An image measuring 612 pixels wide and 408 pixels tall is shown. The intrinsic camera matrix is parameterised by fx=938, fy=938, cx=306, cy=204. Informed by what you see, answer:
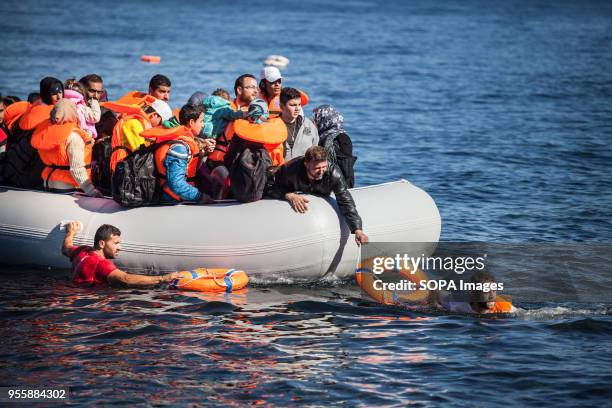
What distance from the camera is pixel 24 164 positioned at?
398 inches

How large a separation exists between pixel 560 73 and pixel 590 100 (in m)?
6.25

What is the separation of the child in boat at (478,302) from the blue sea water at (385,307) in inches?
5.6

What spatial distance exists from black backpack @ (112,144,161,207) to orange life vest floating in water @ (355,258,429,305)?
225 centimetres

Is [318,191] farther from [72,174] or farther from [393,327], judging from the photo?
[72,174]

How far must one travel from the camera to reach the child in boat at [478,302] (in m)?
8.64

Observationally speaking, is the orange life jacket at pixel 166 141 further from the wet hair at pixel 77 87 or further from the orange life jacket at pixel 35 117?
the wet hair at pixel 77 87

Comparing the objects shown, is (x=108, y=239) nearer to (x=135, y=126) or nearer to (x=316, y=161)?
(x=135, y=126)

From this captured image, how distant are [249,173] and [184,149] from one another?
0.67 metres

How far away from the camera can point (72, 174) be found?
968cm

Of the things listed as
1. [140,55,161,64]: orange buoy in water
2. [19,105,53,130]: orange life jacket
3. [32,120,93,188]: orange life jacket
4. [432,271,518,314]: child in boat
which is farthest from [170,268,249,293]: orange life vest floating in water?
[140,55,161,64]: orange buoy in water

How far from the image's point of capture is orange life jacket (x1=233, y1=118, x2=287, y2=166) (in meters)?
9.12

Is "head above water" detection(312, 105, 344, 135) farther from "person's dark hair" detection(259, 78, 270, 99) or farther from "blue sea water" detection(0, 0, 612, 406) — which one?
"blue sea water" detection(0, 0, 612, 406)

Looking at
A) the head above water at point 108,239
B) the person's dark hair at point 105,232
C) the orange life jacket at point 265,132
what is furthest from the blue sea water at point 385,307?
the orange life jacket at point 265,132

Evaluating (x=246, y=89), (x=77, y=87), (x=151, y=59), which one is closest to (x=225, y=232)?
(x=246, y=89)
